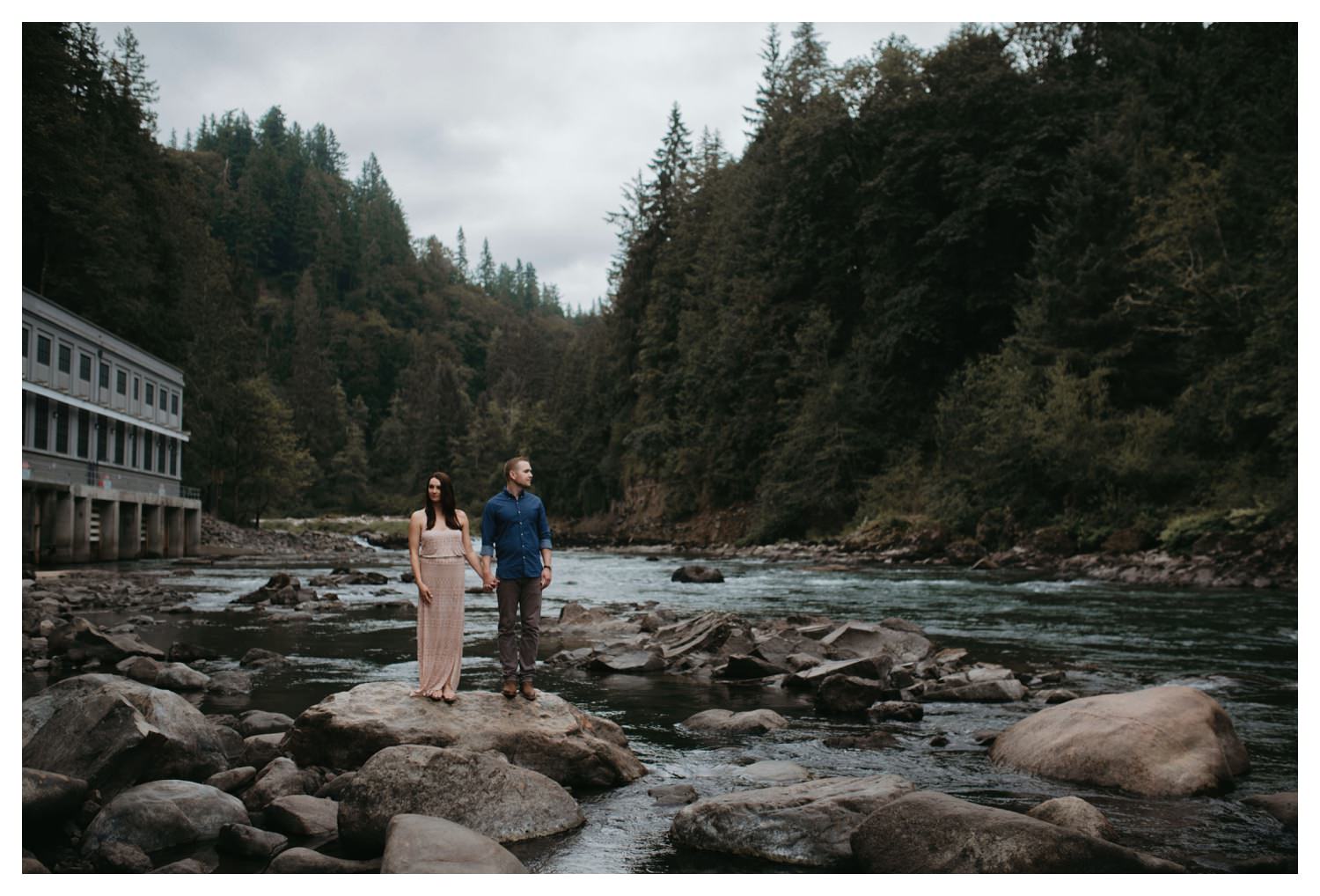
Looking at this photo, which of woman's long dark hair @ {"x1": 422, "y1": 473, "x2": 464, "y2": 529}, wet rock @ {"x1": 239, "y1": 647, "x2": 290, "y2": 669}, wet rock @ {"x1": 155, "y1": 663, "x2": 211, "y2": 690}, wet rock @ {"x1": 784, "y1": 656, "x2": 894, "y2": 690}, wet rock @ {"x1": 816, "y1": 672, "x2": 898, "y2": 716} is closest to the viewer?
woman's long dark hair @ {"x1": 422, "y1": 473, "x2": 464, "y2": 529}

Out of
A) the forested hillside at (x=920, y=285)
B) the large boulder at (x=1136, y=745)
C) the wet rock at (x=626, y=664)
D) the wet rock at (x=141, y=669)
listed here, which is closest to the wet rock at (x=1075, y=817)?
the large boulder at (x=1136, y=745)

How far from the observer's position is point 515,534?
26.0 ft

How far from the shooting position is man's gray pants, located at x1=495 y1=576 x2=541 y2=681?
798 centimetres

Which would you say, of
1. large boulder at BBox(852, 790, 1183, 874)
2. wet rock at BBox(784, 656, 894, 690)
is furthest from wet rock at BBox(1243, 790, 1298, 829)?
wet rock at BBox(784, 656, 894, 690)

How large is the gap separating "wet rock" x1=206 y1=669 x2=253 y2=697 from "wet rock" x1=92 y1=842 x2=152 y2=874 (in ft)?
18.4

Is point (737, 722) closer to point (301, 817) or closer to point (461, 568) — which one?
point (461, 568)

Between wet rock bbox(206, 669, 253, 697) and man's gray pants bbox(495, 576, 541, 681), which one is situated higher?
man's gray pants bbox(495, 576, 541, 681)

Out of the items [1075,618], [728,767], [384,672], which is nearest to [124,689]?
[728,767]

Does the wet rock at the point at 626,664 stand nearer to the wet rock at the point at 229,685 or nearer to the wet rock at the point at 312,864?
the wet rock at the point at 229,685

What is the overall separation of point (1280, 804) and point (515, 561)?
5.56m

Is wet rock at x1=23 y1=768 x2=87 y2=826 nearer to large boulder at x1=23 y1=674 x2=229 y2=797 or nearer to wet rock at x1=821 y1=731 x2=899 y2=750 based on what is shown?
large boulder at x1=23 y1=674 x2=229 y2=797

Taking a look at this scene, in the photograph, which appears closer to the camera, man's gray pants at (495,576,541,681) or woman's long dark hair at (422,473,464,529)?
woman's long dark hair at (422,473,464,529)

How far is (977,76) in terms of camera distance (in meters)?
48.6

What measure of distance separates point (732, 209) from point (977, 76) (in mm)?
23192
